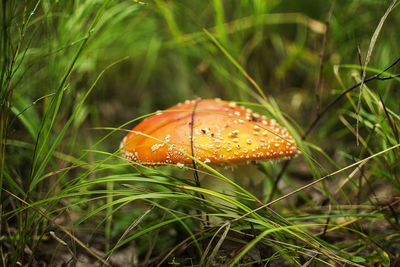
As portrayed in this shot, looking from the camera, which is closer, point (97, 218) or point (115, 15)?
point (97, 218)

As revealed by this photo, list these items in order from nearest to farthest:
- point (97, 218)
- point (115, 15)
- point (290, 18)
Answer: point (97, 218) < point (115, 15) < point (290, 18)

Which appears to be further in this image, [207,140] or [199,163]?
[207,140]

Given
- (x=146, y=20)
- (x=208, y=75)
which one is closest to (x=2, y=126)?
(x=146, y=20)

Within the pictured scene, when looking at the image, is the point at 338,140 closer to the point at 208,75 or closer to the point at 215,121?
the point at 208,75
